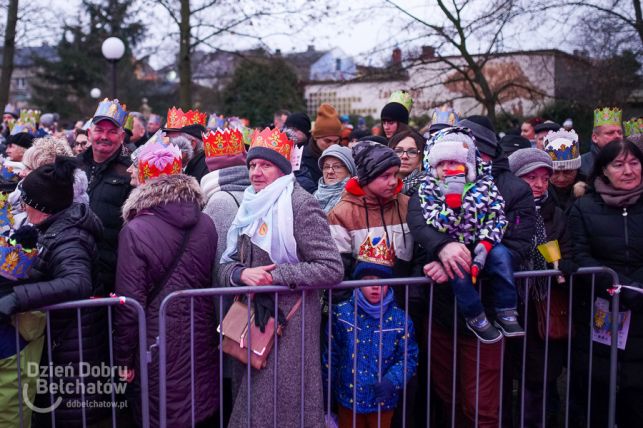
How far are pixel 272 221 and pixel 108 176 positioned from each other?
2122 millimetres

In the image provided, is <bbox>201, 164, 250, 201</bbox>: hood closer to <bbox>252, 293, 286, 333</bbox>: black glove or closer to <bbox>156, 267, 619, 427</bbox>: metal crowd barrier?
<bbox>156, 267, 619, 427</bbox>: metal crowd barrier

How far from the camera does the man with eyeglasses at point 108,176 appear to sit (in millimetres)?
4820

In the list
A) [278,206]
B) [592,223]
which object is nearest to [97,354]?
[278,206]

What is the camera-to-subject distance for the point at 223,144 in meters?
4.81

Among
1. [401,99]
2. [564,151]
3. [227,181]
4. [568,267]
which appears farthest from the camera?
[401,99]

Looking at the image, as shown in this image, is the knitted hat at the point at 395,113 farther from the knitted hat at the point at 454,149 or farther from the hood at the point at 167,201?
the hood at the point at 167,201

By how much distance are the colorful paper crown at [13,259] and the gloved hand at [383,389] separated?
7.10ft

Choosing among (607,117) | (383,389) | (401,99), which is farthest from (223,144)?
(607,117)

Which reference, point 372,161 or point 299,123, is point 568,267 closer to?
point 372,161

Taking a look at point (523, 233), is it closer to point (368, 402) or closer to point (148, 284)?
point (368, 402)

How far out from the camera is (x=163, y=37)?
15.6 metres

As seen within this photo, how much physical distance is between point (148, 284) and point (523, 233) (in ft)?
7.73

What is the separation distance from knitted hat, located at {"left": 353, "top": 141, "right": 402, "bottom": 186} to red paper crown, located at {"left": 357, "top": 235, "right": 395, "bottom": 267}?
0.39 meters

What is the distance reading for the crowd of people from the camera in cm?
361
